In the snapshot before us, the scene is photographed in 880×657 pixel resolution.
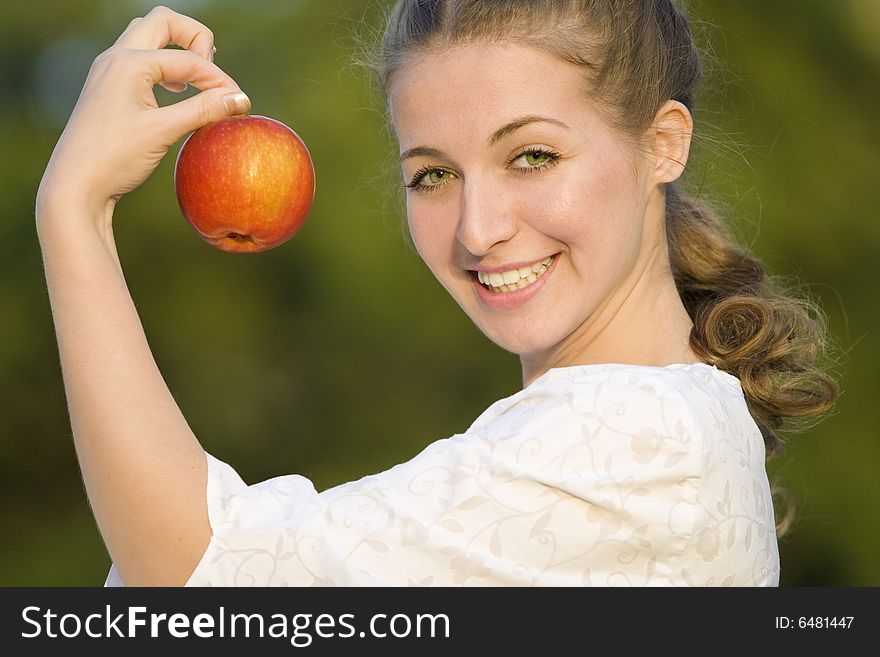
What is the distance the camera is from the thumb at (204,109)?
2002 mm

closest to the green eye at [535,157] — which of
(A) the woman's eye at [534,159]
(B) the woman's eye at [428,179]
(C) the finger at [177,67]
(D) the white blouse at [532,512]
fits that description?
(A) the woman's eye at [534,159]

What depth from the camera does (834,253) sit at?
6496 mm

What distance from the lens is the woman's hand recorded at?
1.92 metres

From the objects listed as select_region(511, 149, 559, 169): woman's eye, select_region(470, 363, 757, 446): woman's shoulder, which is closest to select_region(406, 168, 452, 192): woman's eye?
select_region(511, 149, 559, 169): woman's eye

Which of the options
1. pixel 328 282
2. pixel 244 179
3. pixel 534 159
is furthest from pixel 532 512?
pixel 328 282

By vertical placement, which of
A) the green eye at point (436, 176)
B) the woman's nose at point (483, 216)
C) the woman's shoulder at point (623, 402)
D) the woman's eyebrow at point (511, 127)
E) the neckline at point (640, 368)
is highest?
the green eye at point (436, 176)

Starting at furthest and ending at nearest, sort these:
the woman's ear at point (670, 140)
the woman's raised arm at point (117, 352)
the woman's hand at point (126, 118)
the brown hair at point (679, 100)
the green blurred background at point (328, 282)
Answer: the green blurred background at point (328, 282)
the woman's ear at point (670, 140)
the brown hair at point (679, 100)
the woman's hand at point (126, 118)
the woman's raised arm at point (117, 352)

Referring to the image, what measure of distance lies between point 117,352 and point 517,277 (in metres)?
0.72

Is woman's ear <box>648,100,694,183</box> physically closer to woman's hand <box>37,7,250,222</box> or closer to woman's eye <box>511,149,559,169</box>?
woman's eye <box>511,149,559,169</box>

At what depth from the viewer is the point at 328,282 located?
23.0 ft

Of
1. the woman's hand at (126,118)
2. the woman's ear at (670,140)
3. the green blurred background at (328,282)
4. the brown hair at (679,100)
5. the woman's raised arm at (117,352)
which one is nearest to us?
the woman's raised arm at (117,352)

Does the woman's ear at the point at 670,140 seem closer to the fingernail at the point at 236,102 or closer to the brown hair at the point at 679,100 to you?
the brown hair at the point at 679,100

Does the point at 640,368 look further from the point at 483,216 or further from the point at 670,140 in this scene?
the point at 670,140
